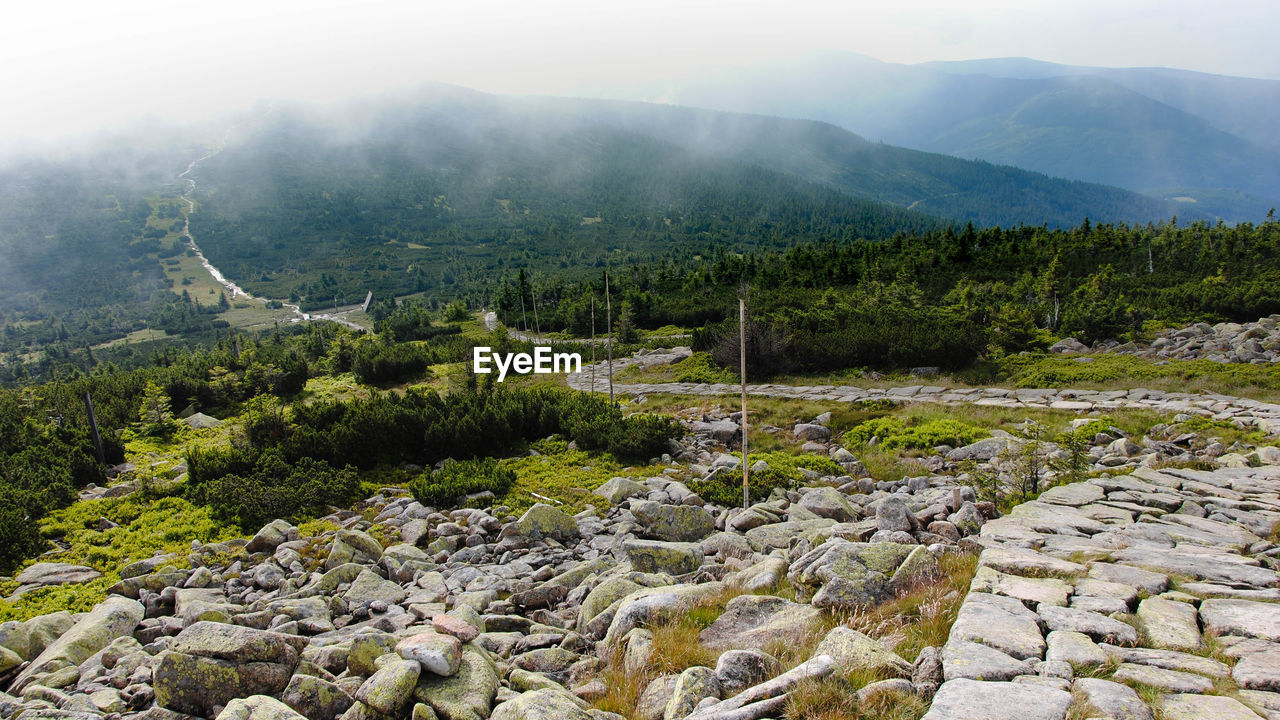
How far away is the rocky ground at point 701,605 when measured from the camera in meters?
3.87

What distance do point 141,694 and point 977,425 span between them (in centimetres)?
1563

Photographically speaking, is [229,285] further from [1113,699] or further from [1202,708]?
[1202,708]

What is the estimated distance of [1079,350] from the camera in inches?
901

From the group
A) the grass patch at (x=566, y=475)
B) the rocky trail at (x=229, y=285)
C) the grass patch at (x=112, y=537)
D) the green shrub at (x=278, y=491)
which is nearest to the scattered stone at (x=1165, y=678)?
the grass patch at (x=566, y=475)

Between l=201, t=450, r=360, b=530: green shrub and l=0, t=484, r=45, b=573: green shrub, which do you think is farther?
l=201, t=450, r=360, b=530: green shrub

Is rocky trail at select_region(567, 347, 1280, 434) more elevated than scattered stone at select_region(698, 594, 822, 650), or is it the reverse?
scattered stone at select_region(698, 594, 822, 650)

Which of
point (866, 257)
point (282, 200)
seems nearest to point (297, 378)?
point (866, 257)

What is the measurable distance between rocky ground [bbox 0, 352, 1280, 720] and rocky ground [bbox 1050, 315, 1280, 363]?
497 inches

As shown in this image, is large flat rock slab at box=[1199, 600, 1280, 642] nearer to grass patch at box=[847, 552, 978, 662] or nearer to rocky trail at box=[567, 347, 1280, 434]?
grass patch at box=[847, 552, 978, 662]

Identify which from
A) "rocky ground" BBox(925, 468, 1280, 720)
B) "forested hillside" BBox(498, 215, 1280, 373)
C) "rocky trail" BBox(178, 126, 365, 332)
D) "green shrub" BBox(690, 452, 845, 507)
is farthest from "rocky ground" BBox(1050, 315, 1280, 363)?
"rocky trail" BBox(178, 126, 365, 332)

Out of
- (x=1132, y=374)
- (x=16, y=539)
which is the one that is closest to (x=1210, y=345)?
(x=1132, y=374)

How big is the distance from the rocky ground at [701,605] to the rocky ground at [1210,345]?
12.6 meters

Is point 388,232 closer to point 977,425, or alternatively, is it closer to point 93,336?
point 93,336

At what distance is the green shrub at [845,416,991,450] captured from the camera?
13.5 meters
